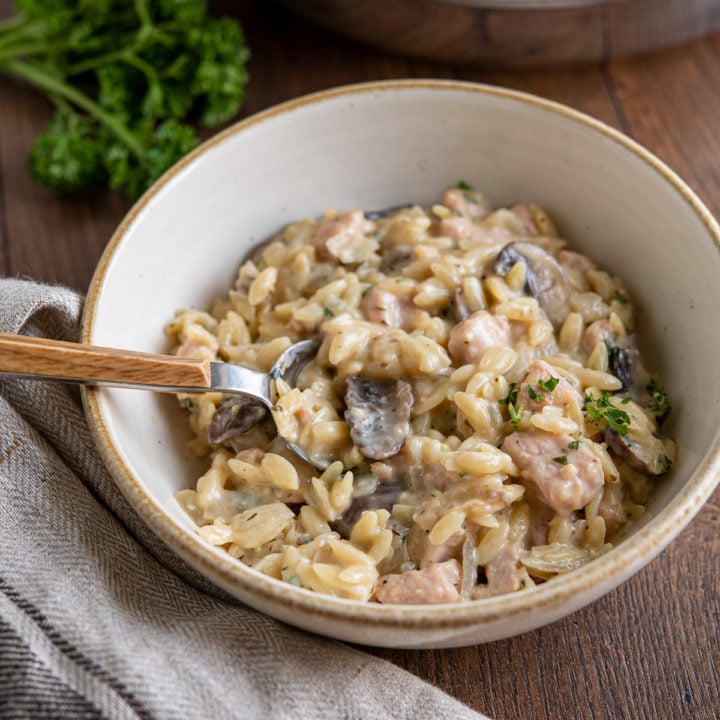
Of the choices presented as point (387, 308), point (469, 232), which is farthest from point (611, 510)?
point (469, 232)

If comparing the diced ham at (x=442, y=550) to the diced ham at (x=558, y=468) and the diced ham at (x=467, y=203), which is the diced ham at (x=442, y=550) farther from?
the diced ham at (x=467, y=203)

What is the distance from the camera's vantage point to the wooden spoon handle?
8.59 feet

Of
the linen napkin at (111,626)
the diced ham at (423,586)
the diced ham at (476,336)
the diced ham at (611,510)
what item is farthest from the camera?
the diced ham at (476,336)

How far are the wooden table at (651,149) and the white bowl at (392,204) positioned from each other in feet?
1.06

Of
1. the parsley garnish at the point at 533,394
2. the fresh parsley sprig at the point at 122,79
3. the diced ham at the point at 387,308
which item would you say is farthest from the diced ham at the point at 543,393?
the fresh parsley sprig at the point at 122,79

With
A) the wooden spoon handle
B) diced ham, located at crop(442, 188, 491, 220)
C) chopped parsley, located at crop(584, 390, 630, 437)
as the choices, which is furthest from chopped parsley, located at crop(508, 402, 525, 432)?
diced ham, located at crop(442, 188, 491, 220)

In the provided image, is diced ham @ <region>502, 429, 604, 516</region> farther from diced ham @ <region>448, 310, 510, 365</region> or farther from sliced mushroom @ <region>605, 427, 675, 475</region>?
diced ham @ <region>448, 310, 510, 365</region>

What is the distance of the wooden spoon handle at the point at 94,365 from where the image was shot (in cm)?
262

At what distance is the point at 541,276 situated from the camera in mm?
3334

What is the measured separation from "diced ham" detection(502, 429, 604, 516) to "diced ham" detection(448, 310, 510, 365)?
37 cm

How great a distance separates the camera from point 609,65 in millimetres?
4645

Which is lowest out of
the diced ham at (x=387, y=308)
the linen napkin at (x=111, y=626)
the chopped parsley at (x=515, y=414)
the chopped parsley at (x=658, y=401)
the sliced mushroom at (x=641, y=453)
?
the linen napkin at (x=111, y=626)

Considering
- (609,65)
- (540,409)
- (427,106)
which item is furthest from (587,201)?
(609,65)

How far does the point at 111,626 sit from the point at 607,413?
164cm
